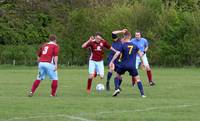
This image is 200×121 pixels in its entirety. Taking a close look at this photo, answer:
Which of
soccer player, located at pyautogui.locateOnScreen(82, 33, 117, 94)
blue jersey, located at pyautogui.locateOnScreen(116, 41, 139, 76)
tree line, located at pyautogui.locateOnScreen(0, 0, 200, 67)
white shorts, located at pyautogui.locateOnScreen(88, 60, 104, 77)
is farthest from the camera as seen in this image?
tree line, located at pyautogui.locateOnScreen(0, 0, 200, 67)

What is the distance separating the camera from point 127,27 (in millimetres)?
41781

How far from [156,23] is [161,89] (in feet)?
73.1

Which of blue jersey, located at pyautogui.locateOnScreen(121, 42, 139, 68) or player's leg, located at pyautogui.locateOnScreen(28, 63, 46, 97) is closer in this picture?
blue jersey, located at pyautogui.locateOnScreen(121, 42, 139, 68)

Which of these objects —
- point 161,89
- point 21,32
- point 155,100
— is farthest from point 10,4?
point 155,100

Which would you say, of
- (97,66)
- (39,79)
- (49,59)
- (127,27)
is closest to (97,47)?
(97,66)

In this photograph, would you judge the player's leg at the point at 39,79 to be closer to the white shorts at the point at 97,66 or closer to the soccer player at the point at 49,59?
the soccer player at the point at 49,59

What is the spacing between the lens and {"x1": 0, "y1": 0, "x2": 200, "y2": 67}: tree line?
40969 millimetres

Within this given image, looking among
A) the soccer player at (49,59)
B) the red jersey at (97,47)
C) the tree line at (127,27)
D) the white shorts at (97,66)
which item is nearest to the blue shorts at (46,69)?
the soccer player at (49,59)

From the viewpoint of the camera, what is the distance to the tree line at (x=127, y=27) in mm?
40969

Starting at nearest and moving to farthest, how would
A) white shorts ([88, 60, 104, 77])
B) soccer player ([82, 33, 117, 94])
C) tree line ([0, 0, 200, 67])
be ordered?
soccer player ([82, 33, 117, 94]) → white shorts ([88, 60, 104, 77]) → tree line ([0, 0, 200, 67])

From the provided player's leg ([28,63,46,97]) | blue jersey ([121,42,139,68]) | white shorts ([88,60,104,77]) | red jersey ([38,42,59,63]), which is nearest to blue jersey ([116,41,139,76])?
blue jersey ([121,42,139,68])

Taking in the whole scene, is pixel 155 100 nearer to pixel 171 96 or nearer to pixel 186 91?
pixel 171 96

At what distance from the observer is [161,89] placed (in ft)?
65.5

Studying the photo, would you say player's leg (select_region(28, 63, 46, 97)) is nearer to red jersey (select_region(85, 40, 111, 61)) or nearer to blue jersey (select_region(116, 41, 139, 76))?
blue jersey (select_region(116, 41, 139, 76))
